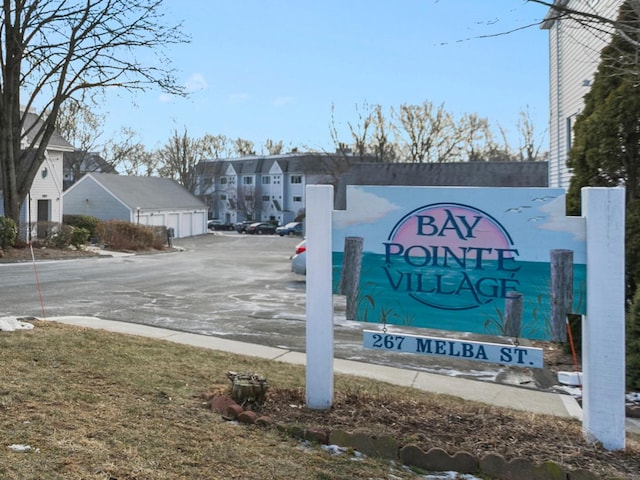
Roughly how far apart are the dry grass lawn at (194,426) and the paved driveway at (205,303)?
83.2 inches

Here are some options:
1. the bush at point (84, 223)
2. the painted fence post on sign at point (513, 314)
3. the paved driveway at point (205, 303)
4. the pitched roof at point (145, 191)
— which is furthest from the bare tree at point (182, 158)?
the painted fence post on sign at point (513, 314)

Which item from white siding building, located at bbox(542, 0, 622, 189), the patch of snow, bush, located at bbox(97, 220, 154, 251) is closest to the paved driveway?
the patch of snow

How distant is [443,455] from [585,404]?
1.30 metres

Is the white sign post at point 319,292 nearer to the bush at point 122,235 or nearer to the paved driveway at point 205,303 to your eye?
the paved driveway at point 205,303

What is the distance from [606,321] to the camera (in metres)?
4.25

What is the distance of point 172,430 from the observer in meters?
4.22

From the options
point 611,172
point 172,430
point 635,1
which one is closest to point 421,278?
point 172,430

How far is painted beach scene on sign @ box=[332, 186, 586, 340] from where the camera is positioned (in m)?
4.54

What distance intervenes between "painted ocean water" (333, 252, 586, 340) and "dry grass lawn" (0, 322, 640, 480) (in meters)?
0.82

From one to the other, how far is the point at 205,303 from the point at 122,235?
69.8ft

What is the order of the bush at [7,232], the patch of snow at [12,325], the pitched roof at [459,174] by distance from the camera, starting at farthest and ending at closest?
the pitched roof at [459,174] → the bush at [7,232] → the patch of snow at [12,325]

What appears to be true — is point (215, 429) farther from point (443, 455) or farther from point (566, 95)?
point (566, 95)

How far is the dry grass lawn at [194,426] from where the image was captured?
3594 mm

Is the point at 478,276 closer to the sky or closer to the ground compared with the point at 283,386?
closer to the sky
